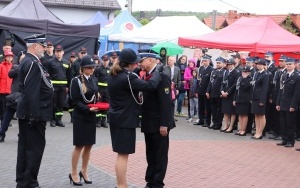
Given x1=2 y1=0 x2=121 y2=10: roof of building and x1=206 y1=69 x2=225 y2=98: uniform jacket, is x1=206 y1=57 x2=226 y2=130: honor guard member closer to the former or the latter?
x1=206 y1=69 x2=225 y2=98: uniform jacket

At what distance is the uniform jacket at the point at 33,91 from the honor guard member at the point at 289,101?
7022mm

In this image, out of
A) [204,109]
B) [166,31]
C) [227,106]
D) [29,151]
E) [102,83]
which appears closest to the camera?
[29,151]

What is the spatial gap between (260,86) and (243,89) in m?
0.66

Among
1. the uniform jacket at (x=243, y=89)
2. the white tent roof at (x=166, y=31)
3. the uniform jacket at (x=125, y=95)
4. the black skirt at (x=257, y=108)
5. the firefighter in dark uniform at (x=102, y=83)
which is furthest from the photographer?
the white tent roof at (x=166, y=31)

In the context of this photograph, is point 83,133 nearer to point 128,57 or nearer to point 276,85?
point 128,57

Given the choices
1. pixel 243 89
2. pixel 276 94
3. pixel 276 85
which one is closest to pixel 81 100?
pixel 243 89

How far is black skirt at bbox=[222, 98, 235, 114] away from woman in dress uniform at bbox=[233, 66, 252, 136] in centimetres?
29

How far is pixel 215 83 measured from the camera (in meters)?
16.5

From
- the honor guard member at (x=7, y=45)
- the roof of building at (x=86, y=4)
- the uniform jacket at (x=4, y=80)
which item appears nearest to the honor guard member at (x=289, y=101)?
the uniform jacket at (x=4, y=80)

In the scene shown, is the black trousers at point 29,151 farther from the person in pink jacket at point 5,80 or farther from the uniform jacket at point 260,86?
→ the uniform jacket at point 260,86

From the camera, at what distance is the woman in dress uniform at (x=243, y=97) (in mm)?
15422

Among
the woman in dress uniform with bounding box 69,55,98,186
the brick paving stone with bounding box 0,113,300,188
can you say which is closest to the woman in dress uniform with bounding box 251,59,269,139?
the brick paving stone with bounding box 0,113,300,188

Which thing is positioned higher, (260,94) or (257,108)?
(260,94)

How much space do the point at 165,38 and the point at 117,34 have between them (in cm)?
295
